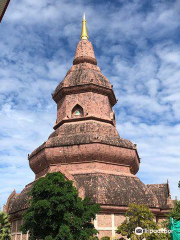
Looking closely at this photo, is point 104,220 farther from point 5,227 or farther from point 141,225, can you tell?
point 5,227

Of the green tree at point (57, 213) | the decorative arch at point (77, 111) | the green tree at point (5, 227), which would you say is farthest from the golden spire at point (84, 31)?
the green tree at point (57, 213)

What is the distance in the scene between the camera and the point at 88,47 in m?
33.0

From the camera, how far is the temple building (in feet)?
69.3

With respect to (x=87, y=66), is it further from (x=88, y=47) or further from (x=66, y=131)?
(x=66, y=131)

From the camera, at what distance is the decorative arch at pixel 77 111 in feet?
93.2

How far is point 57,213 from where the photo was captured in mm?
15625

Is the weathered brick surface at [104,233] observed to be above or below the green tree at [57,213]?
below

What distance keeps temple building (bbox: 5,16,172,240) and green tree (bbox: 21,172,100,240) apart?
4.24 metres

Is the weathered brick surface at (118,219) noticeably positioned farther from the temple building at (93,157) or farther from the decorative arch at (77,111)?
the decorative arch at (77,111)

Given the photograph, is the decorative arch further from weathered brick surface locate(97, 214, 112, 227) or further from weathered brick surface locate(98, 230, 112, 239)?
weathered brick surface locate(98, 230, 112, 239)

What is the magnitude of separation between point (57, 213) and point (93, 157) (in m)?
8.68

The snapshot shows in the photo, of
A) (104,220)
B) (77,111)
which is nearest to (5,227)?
(104,220)

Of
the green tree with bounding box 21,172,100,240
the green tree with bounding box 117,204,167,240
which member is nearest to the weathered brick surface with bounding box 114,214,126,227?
the green tree with bounding box 117,204,167,240

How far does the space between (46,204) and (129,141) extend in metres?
12.5
